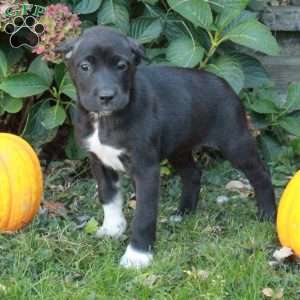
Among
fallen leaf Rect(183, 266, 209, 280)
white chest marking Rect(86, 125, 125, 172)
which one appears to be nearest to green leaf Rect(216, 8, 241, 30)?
white chest marking Rect(86, 125, 125, 172)

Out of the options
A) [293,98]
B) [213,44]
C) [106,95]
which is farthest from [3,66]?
[293,98]

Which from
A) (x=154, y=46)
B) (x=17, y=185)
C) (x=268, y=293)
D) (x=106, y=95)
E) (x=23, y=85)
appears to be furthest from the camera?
(x=154, y=46)

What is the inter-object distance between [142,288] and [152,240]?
1.57 feet

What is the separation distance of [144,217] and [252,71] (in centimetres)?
220

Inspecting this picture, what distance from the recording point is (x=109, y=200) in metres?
4.74

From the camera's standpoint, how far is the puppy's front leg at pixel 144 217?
426cm

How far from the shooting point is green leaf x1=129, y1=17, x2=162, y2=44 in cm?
564

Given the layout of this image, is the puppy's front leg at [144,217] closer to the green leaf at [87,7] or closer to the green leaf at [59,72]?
the green leaf at [59,72]

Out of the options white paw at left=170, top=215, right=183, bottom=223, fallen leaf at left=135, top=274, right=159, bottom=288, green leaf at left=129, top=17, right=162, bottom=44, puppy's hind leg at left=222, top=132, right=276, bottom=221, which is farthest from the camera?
green leaf at left=129, top=17, right=162, bottom=44

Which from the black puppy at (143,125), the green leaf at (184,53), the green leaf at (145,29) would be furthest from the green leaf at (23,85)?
the black puppy at (143,125)

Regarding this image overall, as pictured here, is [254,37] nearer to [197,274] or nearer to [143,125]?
[143,125]

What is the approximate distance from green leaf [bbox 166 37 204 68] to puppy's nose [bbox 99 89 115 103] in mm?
1680

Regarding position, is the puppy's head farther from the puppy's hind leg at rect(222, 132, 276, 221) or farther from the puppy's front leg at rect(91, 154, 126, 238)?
the puppy's hind leg at rect(222, 132, 276, 221)

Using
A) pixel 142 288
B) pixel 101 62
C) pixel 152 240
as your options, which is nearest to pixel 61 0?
pixel 101 62
